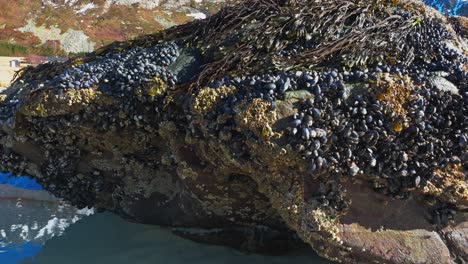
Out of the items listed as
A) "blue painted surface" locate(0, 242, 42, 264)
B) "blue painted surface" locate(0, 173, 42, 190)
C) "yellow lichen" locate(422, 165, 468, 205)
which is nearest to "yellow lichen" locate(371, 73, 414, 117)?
"yellow lichen" locate(422, 165, 468, 205)

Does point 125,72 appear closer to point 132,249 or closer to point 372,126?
point 132,249

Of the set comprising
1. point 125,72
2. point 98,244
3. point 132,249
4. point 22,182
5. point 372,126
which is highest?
point 372,126

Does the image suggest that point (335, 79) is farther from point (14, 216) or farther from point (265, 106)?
point (14, 216)

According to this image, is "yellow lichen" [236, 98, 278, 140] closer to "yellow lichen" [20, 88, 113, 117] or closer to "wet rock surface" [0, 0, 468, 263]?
"wet rock surface" [0, 0, 468, 263]

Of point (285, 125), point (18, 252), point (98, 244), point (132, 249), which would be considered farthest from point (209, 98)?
point (18, 252)

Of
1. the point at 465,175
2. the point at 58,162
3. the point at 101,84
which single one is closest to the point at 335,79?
the point at 465,175

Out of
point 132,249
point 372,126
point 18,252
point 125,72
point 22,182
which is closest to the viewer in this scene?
point 372,126

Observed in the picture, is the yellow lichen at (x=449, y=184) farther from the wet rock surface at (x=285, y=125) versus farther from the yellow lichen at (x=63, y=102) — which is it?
the yellow lichen at (x=63, y=102)
